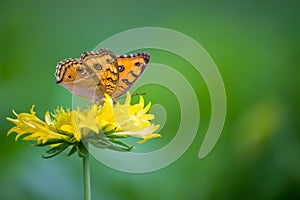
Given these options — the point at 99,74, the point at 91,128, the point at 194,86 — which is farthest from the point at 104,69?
the point at 194,86

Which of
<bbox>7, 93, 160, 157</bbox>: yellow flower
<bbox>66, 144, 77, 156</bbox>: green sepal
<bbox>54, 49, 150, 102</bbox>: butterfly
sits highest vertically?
<bbox>54, 49, 150, 102</bbox>: butterfly

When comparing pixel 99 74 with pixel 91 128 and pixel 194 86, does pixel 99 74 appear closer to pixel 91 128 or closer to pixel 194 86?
pixel 91 128

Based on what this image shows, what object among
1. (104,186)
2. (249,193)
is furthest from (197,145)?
(104,186)

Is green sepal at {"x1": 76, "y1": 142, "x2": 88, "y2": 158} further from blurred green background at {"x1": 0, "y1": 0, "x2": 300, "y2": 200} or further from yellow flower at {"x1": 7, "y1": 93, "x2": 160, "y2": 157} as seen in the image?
blurred green background at {"x1": 0, "y1": 0, "x2": 300, "y2": 200}

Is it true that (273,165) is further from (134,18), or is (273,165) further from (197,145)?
(134,18)

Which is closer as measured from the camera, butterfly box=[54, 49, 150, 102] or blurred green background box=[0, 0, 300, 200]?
butterfly box=[54, 49, 150, 102]

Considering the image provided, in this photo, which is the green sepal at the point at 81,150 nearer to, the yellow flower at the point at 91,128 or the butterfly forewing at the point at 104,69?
the yellow flower at the point at 91,128

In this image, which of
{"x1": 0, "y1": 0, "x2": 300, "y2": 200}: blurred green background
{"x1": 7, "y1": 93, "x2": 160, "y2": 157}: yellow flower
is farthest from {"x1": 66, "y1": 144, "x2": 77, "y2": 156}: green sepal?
{"x1": 0, "y1": 0, "x2": 300, "y2": 200}: blurred green background
